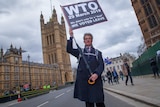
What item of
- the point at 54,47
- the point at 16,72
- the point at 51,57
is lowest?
the point at 16,72

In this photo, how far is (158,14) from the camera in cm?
3969

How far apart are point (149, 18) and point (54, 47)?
295ft

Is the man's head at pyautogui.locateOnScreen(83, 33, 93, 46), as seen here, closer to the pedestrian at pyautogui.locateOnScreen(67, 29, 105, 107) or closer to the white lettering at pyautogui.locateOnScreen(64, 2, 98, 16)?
the pedestrian at pyautogui.locateOnScreen(67, 29, 105, 107)

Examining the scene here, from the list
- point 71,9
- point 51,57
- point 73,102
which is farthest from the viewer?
point 51,57

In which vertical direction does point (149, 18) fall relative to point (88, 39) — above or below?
above

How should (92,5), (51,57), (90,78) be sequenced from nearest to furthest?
(90,78), (92,5), (51,57)

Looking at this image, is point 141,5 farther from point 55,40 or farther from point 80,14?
point 55,40

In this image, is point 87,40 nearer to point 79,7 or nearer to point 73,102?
point 79,7

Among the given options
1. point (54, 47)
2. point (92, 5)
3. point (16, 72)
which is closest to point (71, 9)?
point (92, 5)

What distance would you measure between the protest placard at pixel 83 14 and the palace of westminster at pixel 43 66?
159ft

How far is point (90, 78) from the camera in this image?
11.1ft

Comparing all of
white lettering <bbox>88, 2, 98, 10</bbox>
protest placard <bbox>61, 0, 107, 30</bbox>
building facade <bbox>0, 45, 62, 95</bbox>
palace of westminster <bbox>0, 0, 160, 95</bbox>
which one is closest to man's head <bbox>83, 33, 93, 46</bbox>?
protest placard <bbox>61, 0, 107, 30</bbox>

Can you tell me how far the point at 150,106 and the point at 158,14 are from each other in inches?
1519

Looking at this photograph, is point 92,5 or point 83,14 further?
point 92,5
